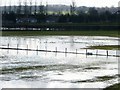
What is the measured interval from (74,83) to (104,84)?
2.38m

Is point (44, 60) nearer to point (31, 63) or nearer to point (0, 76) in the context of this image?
point (31, 63)

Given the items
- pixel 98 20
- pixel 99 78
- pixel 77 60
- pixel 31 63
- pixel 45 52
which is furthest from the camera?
pixel 98 20

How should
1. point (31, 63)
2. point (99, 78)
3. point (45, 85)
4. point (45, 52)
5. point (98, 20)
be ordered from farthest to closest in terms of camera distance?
point (98, 20), point (45, 52), point (31, 63), point (99, 78), point (45, 85)

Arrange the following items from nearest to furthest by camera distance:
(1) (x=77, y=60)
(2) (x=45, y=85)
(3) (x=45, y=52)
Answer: (2) (x=45, y=85) → (1) (x=77, y=60) → (3) (x=45, y=52)

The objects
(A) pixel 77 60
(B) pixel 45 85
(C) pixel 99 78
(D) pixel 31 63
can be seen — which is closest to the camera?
(B) pixel 45 85

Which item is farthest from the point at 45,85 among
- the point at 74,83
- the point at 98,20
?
the point at 98,20

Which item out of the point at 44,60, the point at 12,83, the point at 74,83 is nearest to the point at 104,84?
the point at 74,83

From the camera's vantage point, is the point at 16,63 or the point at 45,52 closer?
the point at 16,63

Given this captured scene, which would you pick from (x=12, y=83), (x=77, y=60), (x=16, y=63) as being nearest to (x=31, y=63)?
(x=16, y=63)

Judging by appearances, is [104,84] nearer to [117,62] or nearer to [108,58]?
[117,62]

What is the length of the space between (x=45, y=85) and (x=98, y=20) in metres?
137

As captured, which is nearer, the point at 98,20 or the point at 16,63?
the point at 16,63

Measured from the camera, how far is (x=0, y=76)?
3356cm

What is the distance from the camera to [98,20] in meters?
164
